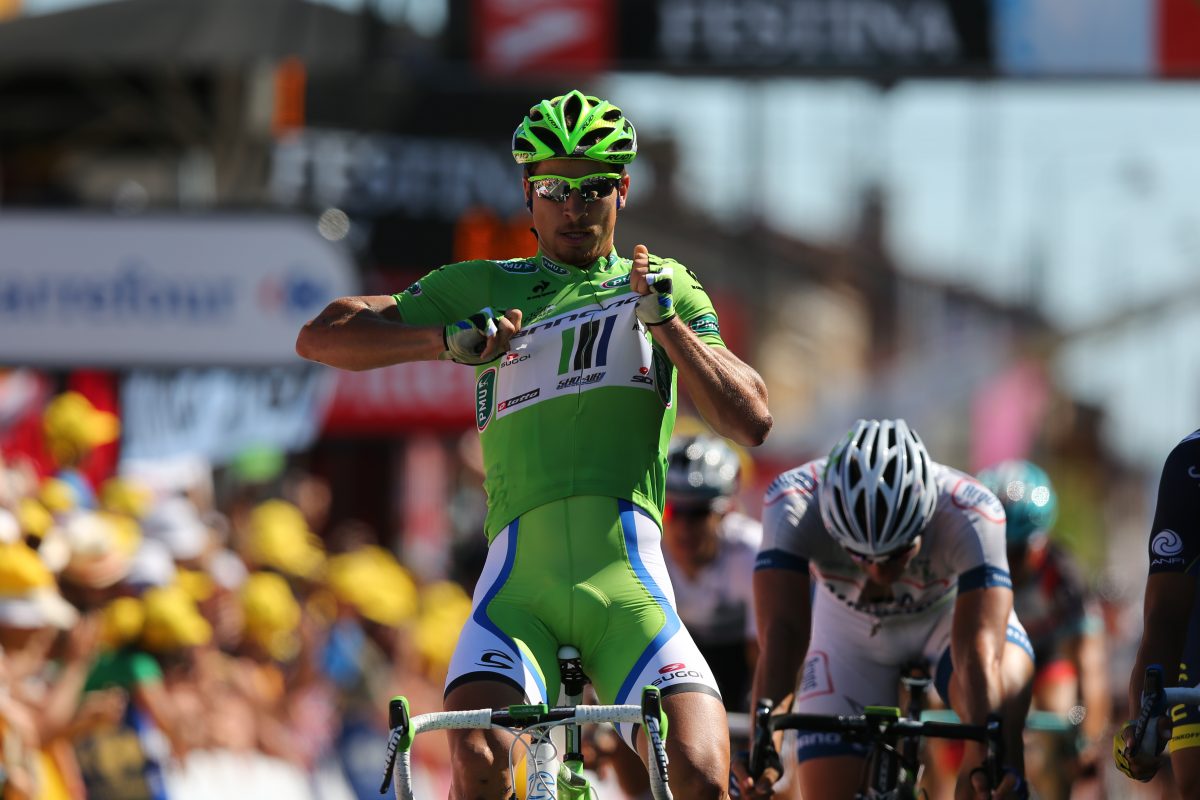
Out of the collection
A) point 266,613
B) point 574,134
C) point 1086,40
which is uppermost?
point 1086,40

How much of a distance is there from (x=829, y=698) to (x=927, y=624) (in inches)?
18.9

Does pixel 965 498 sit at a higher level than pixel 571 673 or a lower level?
higher

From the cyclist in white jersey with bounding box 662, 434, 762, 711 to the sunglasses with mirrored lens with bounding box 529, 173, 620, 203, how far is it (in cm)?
276

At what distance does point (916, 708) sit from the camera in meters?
7.43

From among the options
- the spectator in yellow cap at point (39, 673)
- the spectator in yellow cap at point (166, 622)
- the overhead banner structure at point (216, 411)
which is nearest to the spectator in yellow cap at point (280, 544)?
the overhead banner structure at point (216, 411)

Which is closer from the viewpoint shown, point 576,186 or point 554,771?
point 554,771

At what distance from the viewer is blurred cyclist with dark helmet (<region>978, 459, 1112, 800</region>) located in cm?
930

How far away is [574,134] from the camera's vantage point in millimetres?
5969

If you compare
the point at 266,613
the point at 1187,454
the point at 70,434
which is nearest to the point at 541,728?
the point at 1187,454

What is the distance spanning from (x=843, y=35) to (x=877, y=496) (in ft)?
31.9

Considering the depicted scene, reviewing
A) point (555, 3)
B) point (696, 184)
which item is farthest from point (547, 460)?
point (696, 184)

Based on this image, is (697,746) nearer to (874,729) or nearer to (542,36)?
(874,729)

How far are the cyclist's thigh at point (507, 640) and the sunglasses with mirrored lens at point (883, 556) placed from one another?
5.08 feet

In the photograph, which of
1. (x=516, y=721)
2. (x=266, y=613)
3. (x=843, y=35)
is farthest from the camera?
(x=843, y=35)
